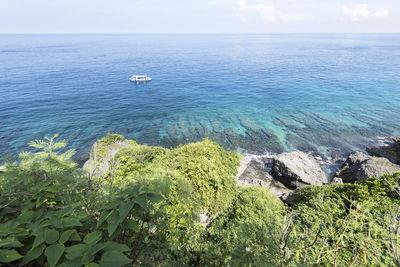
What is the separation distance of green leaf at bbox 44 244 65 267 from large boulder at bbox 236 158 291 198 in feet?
48.0

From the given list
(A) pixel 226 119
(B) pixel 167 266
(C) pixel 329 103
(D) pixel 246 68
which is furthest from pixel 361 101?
(B) pixel 167 266

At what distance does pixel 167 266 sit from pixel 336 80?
201ft

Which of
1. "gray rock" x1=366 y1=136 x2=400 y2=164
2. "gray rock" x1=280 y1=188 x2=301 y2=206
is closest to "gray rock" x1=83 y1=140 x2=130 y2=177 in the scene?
"gray rock" x1=280 y1=188 x2=301 y2=206

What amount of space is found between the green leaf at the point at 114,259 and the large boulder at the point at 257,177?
14.5 metres

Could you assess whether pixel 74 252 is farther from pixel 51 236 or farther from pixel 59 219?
pixel 59 219

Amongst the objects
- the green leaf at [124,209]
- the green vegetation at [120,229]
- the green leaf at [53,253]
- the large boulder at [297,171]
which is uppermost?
the green leaf at [124,209]

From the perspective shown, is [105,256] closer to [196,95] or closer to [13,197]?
[13,197]

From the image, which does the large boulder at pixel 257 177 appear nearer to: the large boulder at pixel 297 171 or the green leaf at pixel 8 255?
the large boulder at pixel 297 171

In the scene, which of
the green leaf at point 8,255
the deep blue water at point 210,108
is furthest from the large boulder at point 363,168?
the green leaf at point 8,255

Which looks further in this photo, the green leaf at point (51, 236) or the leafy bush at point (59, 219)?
the green leaf at point (51, 236)

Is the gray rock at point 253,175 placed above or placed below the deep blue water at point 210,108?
below

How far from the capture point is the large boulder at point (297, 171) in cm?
1577

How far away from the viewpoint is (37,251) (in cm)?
186

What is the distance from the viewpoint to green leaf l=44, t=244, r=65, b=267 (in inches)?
68.8
